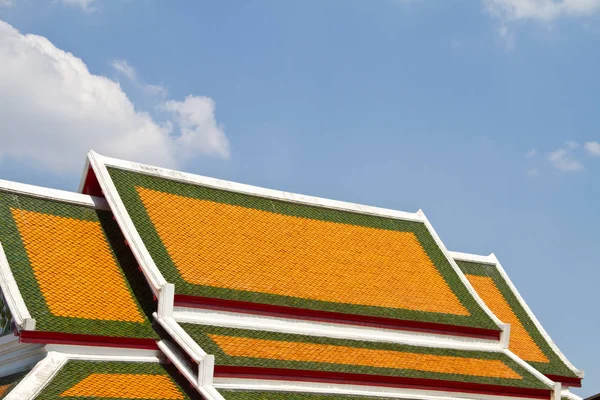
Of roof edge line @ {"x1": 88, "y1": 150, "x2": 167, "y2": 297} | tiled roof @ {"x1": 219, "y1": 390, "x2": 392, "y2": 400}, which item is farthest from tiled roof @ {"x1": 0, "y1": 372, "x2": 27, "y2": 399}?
tiled roof @ {"x1": 219, "y1": 390, "x2": 392, "y2": 400}

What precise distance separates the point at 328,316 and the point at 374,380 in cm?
224

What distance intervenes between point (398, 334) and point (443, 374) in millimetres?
1936

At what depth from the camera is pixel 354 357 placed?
22031 millimetres

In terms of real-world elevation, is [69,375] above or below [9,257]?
below

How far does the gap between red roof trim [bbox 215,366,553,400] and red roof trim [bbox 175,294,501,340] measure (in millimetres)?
2177

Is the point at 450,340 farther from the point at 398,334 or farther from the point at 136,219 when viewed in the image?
the point at 136,219

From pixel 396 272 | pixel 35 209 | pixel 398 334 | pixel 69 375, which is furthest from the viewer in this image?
pixel 396 272

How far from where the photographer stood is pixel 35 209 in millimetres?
22422

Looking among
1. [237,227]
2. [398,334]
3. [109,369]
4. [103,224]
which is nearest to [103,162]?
[103,224]

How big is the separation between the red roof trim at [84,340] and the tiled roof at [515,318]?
12219 millimetres

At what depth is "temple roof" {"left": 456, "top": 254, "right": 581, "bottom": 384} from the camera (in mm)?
28094

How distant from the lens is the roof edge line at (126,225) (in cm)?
2072

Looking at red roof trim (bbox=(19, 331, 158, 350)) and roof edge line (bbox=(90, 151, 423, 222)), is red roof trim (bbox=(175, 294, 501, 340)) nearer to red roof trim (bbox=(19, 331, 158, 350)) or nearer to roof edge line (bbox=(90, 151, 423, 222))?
red roof trim (bbox=(19, 331, 158, 350))

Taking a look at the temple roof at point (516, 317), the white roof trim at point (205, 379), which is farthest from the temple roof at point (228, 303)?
the temple roof at point (516, 317)
